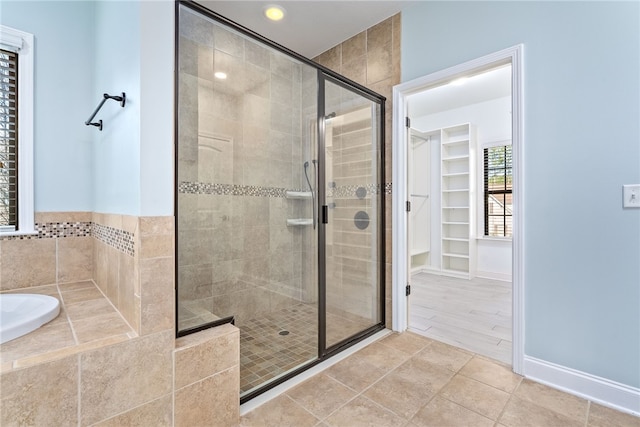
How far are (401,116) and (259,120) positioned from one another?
1.24m

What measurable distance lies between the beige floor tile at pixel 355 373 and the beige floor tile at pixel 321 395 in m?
0.05

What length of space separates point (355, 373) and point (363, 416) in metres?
0.40

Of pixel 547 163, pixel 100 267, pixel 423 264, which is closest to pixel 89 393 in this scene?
pixel 100 267

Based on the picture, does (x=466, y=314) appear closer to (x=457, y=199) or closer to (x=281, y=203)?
(x=281, y=203)

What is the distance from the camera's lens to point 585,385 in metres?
1.70

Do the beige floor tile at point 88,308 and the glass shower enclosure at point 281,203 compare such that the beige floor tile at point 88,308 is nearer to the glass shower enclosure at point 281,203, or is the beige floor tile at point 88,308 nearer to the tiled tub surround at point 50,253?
the glass shower enclosure at point 281,203

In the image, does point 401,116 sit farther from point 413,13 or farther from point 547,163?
point 547,163

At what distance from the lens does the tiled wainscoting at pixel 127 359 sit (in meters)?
1.01

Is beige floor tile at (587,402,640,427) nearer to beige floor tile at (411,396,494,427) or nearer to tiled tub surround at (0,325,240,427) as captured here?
beige floor tile at (411,396,494,427)

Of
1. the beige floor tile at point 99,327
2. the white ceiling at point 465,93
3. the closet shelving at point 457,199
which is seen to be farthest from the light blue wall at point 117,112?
the closet shelving at point 457,199

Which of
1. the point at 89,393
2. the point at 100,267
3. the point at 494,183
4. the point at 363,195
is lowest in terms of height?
the point at 89,393

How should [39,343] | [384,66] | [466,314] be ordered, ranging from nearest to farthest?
[39,343] < [384,66] < [466,314]

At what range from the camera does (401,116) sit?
2.57m

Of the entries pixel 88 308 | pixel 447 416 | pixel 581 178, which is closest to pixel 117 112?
pixel 88 308
